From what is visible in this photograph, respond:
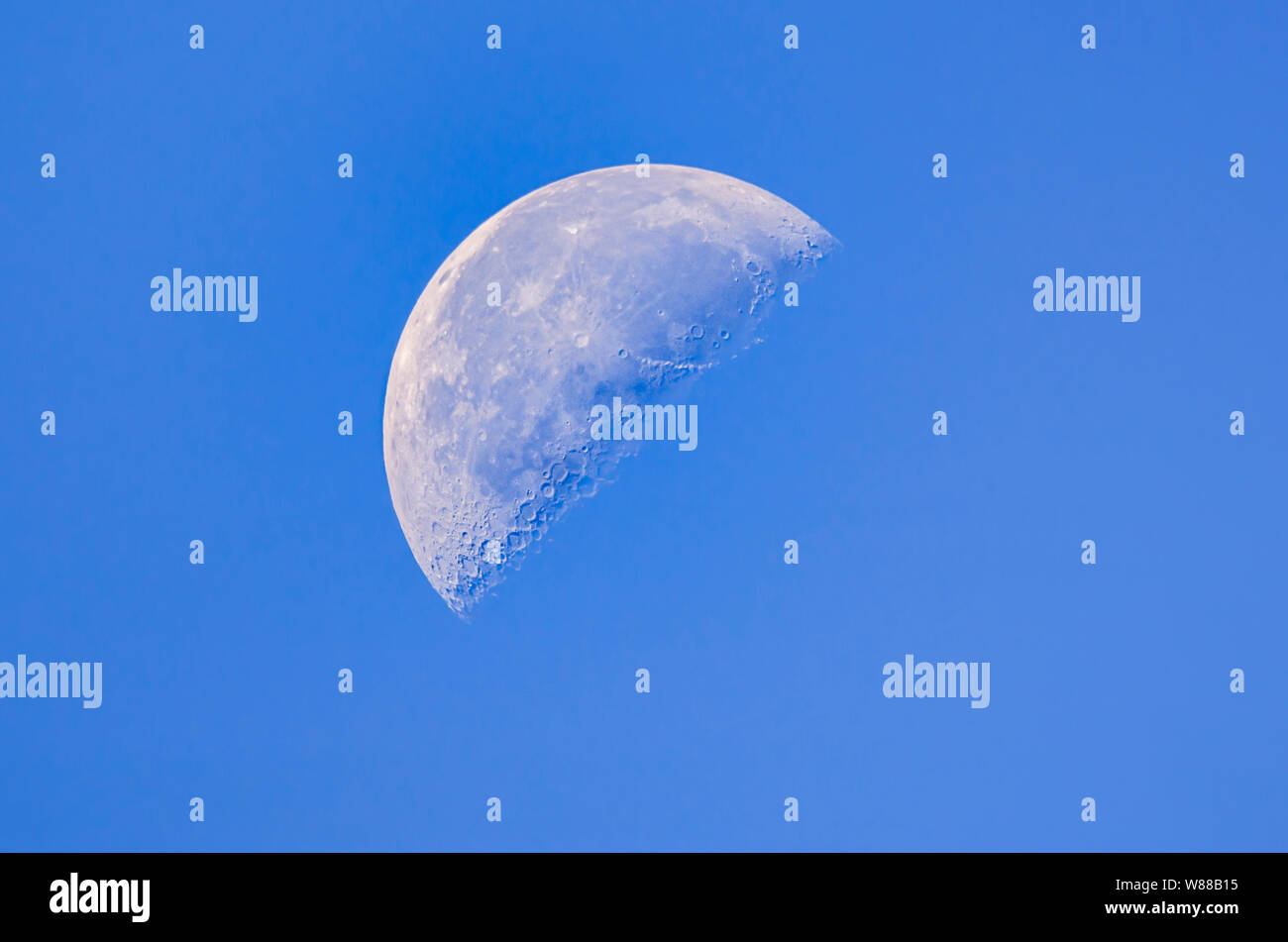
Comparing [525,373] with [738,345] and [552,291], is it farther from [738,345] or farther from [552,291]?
[738,345]

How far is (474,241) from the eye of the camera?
729 centimetres

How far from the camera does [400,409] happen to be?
728cm

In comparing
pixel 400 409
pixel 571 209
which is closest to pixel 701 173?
pixel 571 209

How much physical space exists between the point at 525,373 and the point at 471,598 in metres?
1.50

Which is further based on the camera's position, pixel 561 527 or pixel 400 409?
pixel 400 409

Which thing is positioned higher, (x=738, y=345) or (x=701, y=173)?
(x=701, y=173)

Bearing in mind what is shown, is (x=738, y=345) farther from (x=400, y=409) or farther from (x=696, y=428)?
(x=400, y=409)

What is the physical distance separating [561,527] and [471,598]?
0.85 metres
